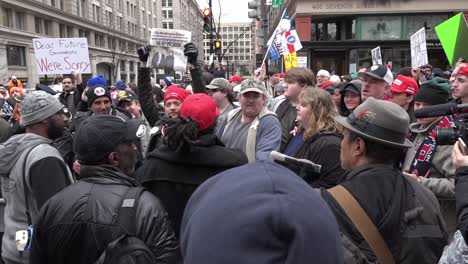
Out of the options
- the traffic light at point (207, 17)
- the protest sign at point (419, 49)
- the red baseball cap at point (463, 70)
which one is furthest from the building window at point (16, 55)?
the red baseball cap at point (463, 70)

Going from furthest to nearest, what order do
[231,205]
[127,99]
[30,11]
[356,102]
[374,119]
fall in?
[30,11] < [127,99] < [356,102] < [374,119] < [231,205]

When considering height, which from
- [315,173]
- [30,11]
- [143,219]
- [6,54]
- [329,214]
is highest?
[30,11]

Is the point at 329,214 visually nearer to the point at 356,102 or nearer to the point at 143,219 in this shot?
the point at 143,219

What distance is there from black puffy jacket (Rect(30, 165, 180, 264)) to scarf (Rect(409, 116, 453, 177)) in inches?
85.8

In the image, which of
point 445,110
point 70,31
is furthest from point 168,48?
point 70,31

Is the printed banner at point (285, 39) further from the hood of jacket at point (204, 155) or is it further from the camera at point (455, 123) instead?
the camera at point (455, 123)

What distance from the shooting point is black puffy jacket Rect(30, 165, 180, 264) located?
80.0 inches

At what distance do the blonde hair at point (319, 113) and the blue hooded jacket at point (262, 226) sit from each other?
2.48 metres

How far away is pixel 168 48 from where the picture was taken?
8.20 metres

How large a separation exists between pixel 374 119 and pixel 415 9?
2475 cm

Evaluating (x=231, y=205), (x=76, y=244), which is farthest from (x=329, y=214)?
(x=76, y=244)

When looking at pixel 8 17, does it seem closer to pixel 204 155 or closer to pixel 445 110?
pixel 204 155

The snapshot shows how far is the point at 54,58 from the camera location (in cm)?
959

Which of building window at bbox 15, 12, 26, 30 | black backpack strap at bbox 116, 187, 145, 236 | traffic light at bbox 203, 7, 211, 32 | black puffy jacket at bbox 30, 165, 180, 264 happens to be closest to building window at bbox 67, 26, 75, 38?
building window at bbox 15, 12, 26, 30
